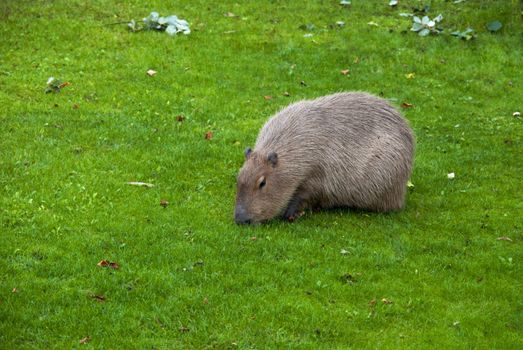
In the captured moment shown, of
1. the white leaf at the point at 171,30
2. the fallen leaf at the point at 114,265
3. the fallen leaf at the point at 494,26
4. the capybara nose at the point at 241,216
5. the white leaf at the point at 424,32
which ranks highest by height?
the fallen leaf at the point at 114,265

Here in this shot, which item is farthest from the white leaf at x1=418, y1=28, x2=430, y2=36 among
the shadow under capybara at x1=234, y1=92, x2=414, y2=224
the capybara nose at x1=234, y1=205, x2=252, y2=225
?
the capybara nose at x1=234, y1=205, x2=252, y2=225

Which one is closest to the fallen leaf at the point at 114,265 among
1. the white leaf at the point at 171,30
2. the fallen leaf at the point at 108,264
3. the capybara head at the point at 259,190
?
the fallen leaf at the point at 108,264

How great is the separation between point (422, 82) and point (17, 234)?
368 inches

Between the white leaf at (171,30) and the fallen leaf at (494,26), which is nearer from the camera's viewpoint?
the white leaf at (171,30)

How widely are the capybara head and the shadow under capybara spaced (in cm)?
1

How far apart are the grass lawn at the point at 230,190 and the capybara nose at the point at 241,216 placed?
0.09 meters

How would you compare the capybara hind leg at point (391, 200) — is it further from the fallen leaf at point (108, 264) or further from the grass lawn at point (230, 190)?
the fallen leaf at point (108, 264)

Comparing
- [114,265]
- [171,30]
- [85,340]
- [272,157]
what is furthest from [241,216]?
[171,30]

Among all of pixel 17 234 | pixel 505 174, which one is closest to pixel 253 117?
pixel 505 174

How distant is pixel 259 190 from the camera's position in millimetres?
10133

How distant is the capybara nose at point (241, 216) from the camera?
32.7 ft

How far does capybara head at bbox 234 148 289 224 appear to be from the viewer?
1002 cm

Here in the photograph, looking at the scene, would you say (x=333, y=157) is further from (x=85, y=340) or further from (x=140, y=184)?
(x=85, y=340)

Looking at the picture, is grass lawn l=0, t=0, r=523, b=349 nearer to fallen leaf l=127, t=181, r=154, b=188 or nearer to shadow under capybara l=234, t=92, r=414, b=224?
fallen leaf l=127, t=181, r=154, b=188
